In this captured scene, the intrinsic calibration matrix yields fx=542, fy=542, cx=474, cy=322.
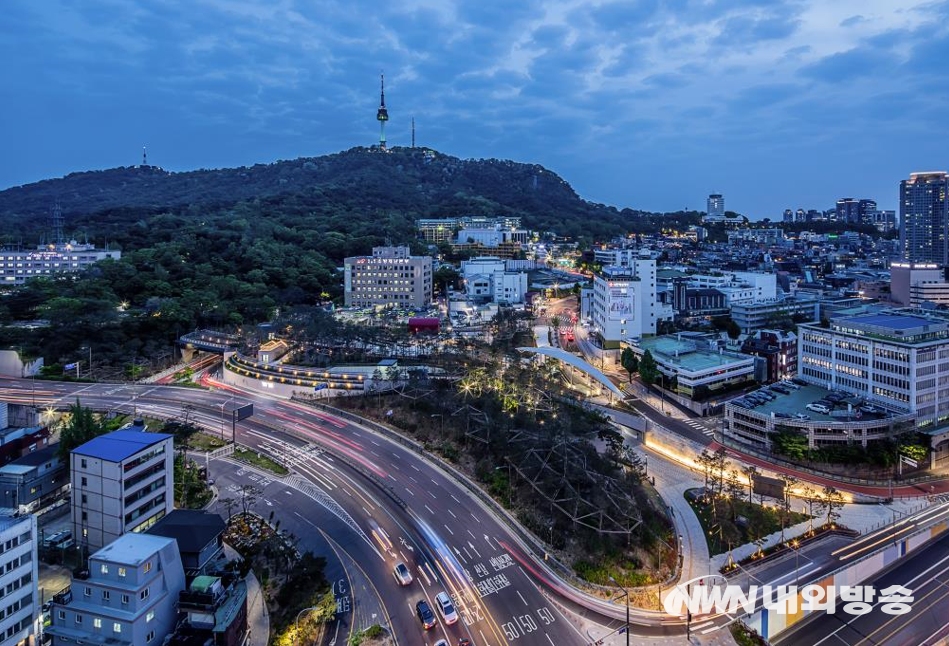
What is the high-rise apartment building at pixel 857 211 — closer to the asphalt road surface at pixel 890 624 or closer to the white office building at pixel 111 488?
the asphalt road surface at pixel 890 624

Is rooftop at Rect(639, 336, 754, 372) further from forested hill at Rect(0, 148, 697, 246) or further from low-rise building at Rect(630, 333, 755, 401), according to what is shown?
forested hill at Rect(0, 148, 697, 246)

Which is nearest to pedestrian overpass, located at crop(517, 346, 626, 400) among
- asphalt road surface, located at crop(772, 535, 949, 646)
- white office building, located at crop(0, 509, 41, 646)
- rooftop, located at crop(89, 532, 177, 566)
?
asphalt road surface, located at crop(772, 535, 949, 646)

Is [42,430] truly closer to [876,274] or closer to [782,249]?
[876,274]

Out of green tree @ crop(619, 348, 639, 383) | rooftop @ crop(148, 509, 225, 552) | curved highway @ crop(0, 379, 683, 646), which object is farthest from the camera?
green tree @ crop(619, 348, 639, 383)

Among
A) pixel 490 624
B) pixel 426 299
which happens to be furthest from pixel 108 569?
pixel 426 299

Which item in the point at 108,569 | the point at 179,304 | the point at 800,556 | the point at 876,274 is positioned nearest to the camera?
the point at 108,569

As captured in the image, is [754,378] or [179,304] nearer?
[754,378]
